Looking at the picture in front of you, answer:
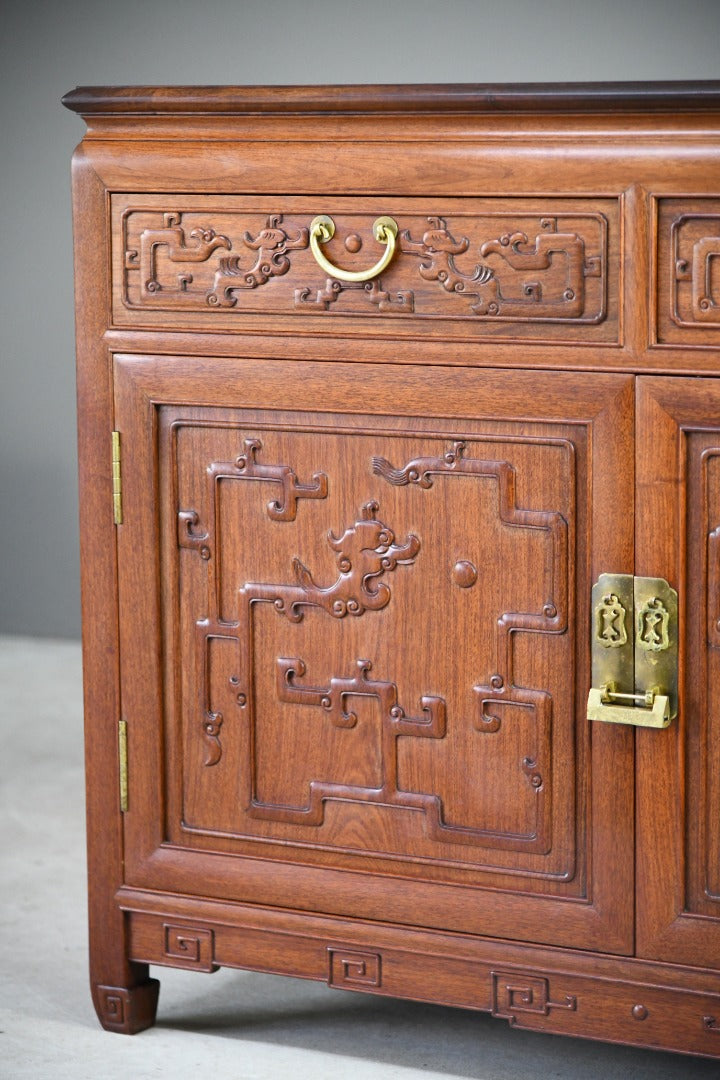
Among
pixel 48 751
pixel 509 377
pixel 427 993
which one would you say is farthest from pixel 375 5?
pixel 427 993

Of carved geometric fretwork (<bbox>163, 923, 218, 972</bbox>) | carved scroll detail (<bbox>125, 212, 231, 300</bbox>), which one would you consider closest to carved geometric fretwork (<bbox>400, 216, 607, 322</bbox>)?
carved scroll detail (<bbox>125, 212, 231, 300</bbox>)

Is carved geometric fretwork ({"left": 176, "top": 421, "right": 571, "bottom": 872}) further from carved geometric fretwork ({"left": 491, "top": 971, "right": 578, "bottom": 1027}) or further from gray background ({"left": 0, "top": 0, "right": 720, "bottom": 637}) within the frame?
gray background ({"left": 0, "top": 0, "right": 720, "bottom": 637})

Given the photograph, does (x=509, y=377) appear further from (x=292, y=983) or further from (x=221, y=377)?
(x=292, y=983)

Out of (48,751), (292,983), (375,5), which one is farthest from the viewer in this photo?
(375,5)

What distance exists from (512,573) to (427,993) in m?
0.46

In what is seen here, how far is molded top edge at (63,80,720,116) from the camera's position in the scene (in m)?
1.38

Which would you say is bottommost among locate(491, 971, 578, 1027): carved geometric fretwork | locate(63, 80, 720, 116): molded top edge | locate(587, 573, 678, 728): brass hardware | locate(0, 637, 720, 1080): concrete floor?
locate(0, 637, 720, 1080): concrete floor

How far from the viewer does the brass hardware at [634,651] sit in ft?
4.81

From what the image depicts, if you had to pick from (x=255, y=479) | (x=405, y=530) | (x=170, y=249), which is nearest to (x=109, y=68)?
(x=170, y=249)

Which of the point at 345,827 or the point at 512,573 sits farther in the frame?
the point at 345,827

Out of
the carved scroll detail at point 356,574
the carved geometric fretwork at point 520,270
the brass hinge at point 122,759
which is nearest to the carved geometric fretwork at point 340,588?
the carved scroll detail at point 356,574

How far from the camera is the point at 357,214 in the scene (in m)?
1.51

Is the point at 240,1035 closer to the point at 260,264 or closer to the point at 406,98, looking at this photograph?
the point at 260,264

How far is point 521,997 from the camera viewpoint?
5.16 feet
